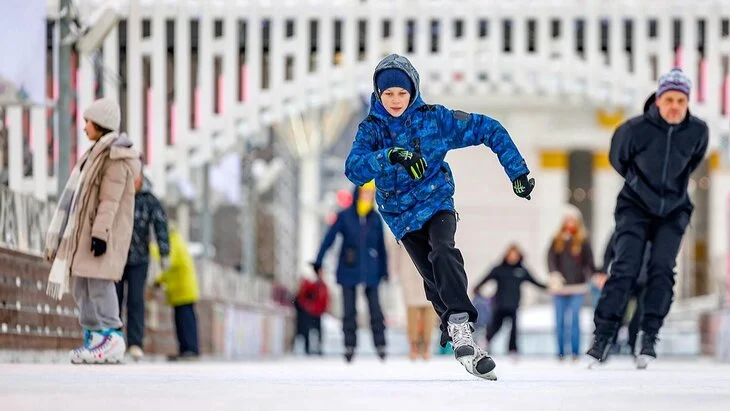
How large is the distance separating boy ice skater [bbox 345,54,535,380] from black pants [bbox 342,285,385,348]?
7.05m

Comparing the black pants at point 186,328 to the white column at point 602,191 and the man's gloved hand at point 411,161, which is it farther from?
the white column at point 602,191

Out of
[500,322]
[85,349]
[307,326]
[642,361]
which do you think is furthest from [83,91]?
[307,326]

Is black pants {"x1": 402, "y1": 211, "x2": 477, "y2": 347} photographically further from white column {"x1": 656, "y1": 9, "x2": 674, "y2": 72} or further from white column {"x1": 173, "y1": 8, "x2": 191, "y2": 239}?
white column {"x1": 656, "y1": 9, "x2": 674, "y2": 72}

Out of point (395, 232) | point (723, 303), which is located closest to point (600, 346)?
point (395, 232)

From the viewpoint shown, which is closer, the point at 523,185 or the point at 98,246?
the point at 523,185

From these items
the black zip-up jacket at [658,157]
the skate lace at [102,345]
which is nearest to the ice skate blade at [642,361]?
the black zip-up jacket at [658,157]

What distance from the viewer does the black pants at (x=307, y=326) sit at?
2647cm

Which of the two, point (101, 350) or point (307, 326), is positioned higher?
point (101, 350)

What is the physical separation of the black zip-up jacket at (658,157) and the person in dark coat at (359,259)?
478 centimetres

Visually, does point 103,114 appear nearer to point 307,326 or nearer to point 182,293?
point 182,293

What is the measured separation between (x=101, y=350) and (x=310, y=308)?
15.6 meters

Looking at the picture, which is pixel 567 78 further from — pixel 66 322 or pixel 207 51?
pixel 66 322

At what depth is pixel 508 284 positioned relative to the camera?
63.0ft

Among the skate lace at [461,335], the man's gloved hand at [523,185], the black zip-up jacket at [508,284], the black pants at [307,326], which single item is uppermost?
the man's gloved hand at [523,185]
